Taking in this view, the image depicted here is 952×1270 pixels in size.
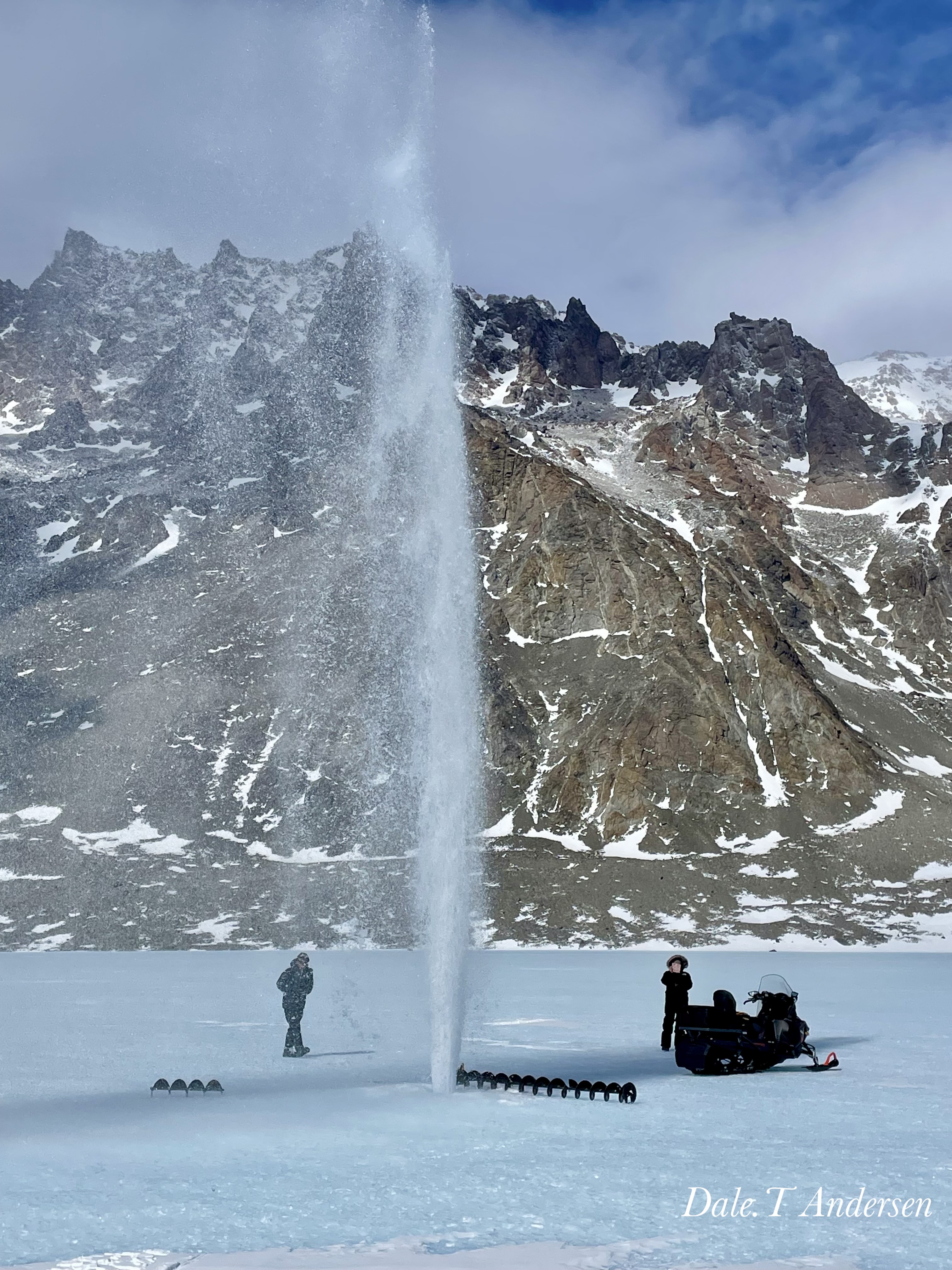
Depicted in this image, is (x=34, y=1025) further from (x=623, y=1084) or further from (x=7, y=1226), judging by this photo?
(x=7, y=1226)

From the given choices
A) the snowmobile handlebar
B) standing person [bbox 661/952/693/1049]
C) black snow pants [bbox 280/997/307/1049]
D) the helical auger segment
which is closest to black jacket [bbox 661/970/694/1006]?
standing person [bbox 661/952/693/1049]

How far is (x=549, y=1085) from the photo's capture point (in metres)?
25.3

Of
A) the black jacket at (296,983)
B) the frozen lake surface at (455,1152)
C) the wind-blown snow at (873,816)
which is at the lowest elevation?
the frozen lake surface at (455,1152)

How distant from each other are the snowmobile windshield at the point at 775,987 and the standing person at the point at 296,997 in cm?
1158

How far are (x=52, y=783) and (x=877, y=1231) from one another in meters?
189

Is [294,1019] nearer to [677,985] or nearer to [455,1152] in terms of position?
[677,985]

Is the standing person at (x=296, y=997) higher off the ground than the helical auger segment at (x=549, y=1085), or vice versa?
the standing person at (x=296, y=997)

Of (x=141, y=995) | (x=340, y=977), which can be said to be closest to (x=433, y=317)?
(x=141, y=995)

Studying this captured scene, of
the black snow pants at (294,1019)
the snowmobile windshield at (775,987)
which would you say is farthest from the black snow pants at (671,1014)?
the black snow pants at (294,1019)

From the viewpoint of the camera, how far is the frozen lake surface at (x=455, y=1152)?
13.7 meters

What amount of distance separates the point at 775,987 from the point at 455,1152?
13640mm

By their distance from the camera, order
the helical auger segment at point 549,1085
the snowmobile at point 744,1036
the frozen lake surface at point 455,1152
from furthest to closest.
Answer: the snowmobile at point 744,1036 < the helical auger segment at point 549,1085 < the frozen lake surface at point 455,1152

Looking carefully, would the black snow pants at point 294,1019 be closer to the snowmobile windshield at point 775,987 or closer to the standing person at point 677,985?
the standing person at point 677,985

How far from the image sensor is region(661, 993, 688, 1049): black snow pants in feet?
99.2
